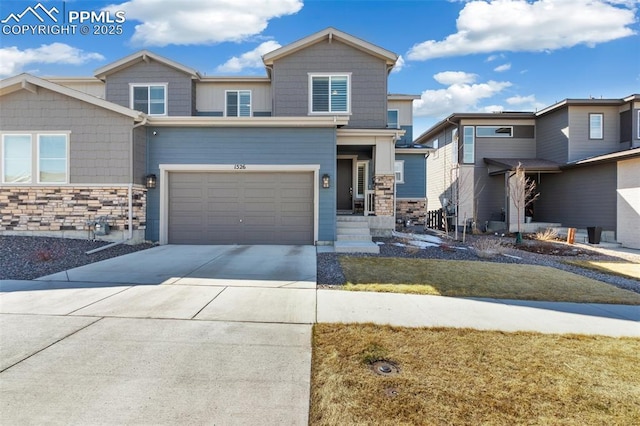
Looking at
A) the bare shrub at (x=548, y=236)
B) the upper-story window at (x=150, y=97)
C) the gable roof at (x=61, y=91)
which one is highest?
the upper-story window at (x=150, y=97)

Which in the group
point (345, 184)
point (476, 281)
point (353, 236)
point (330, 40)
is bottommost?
point (476, 281)

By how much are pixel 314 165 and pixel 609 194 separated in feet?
43.0

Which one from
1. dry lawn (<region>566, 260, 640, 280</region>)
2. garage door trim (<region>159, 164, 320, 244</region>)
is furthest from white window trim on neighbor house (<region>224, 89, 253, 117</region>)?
dry lawn (<region>566, 260, 640, 280</region>)

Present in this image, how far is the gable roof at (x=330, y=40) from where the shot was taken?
44.6 ft

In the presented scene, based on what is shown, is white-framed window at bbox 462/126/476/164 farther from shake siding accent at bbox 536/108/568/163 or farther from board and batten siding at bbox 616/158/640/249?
board and batten siding at bbox 616/158/640/249

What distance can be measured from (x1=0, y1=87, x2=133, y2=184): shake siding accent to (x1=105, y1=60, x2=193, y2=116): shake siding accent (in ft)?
16.0

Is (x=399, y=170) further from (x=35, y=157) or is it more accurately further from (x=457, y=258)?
(x=35, y=157)

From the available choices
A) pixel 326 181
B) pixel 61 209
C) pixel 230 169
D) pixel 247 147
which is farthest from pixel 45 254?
pixel 326 181

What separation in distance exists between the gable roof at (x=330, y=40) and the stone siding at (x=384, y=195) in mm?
5318

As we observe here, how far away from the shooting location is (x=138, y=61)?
587 inches

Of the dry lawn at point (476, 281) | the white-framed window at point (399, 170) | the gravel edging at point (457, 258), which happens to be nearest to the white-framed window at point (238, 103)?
the white-framed window at point (399, 170)

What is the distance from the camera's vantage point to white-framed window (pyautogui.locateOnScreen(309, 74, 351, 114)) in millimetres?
13773

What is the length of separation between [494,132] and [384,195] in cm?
1096

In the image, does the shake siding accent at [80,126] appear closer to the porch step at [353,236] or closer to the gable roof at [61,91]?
the gable roof at [61,91]
